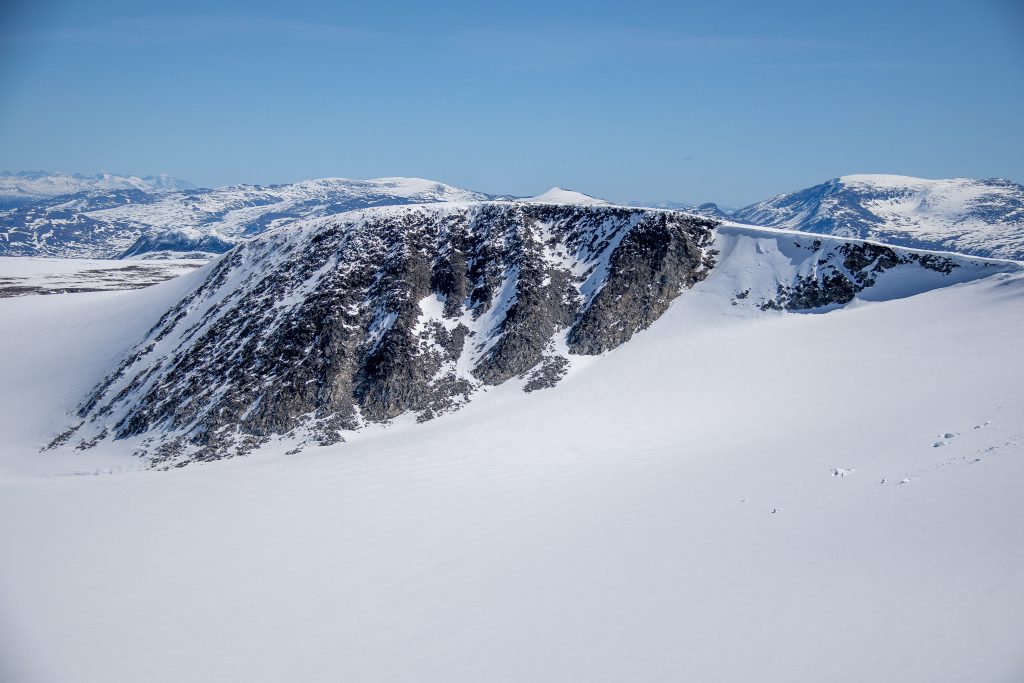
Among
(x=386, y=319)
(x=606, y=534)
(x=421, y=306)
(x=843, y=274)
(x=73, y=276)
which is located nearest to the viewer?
(x=606, y=534)

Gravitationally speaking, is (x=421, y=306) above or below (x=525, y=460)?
above

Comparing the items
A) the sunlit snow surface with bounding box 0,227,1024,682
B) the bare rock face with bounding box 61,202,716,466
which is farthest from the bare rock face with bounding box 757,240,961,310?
the bare rock face with bounding box 61,202,716,466

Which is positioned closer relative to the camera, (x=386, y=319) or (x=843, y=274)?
(x=386, y=319)

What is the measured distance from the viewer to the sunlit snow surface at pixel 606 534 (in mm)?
13430

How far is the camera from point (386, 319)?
43312mm

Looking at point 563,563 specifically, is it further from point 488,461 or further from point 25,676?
point 25,676

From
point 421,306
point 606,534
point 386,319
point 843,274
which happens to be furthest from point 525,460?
point 843,274

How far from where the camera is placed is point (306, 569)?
21.0 metres

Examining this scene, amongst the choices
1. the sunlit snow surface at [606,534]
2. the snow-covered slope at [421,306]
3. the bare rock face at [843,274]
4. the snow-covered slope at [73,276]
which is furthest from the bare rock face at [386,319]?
the snow-covered slope at [73,276]

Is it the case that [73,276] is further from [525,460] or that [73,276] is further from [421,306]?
[525,460]

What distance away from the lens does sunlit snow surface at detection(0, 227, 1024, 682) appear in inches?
529

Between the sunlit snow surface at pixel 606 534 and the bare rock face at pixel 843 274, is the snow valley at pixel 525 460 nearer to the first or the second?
the sunlit snow surface at pixel 606 534

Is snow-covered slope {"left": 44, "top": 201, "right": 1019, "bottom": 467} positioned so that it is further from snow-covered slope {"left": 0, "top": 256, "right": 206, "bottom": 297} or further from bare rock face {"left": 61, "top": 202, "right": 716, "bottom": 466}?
snow-covered slope {"left": 0, "top": 256, "right": 206, "bottom": 297}

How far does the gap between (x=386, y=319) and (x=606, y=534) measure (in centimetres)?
2844
